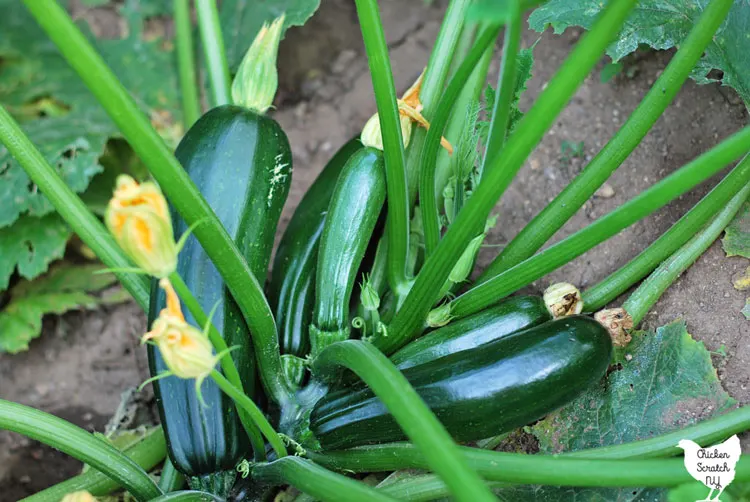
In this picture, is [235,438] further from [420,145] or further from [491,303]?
[420,145]

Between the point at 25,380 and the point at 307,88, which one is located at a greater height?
the point at 307,88

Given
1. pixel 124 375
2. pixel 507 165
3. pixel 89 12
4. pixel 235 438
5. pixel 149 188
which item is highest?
pixel 89 12

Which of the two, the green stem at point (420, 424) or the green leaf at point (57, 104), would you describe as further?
the green leaf at point (57, 104)

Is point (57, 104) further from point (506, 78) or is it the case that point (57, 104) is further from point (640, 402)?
point (640, 402)

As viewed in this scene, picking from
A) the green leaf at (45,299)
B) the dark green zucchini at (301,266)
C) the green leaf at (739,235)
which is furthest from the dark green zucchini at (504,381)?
the green leaf at (45,299)

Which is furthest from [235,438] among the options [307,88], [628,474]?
[307,88]

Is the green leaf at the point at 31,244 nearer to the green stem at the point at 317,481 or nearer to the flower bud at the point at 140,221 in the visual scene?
the green stem at the point at 317,481
